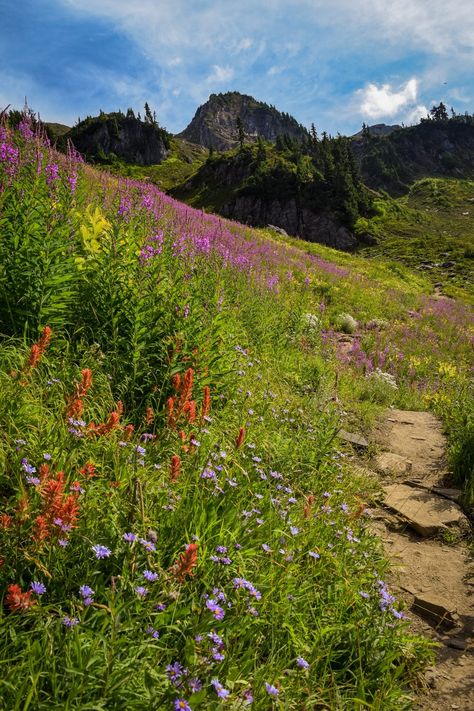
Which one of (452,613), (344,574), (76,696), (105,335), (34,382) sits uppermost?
(105,335)

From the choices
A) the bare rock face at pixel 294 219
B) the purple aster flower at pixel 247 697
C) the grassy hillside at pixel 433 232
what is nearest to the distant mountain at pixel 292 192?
the bare rock face at pixel 294 219

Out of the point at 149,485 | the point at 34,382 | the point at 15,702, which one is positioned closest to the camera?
the point at 15,702

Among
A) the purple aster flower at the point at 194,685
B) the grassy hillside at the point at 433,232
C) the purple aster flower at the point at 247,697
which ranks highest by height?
the grassy hillside at the point at 433,232

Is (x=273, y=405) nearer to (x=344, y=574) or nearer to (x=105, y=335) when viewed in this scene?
(x=105, y=335)

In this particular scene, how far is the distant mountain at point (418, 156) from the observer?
15262cm

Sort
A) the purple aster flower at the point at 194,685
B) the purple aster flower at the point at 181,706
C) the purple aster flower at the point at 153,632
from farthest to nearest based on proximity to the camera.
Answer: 1. the purple aster flower at the point at 153,632
2. the purple aster flower at the point at 194,685
3. the purple aster flower at the point at 181,706

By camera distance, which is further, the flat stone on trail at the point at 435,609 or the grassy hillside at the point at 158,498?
the flat stone on trail at the point at 435,609

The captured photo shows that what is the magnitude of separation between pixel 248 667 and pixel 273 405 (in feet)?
12.3

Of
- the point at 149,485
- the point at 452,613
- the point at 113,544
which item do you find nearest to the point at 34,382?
the point at 149,485

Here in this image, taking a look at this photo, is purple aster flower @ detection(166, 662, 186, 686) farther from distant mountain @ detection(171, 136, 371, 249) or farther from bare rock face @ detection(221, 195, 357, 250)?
distant mountain @ detection(171, 136, 371, 249)

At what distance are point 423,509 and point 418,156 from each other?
217 metres

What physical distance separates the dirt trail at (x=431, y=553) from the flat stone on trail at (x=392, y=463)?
14 mm

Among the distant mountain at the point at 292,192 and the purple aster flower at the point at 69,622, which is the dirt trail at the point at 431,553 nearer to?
the purple aster flower at the point at 69,622

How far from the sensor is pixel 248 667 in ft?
7.53
